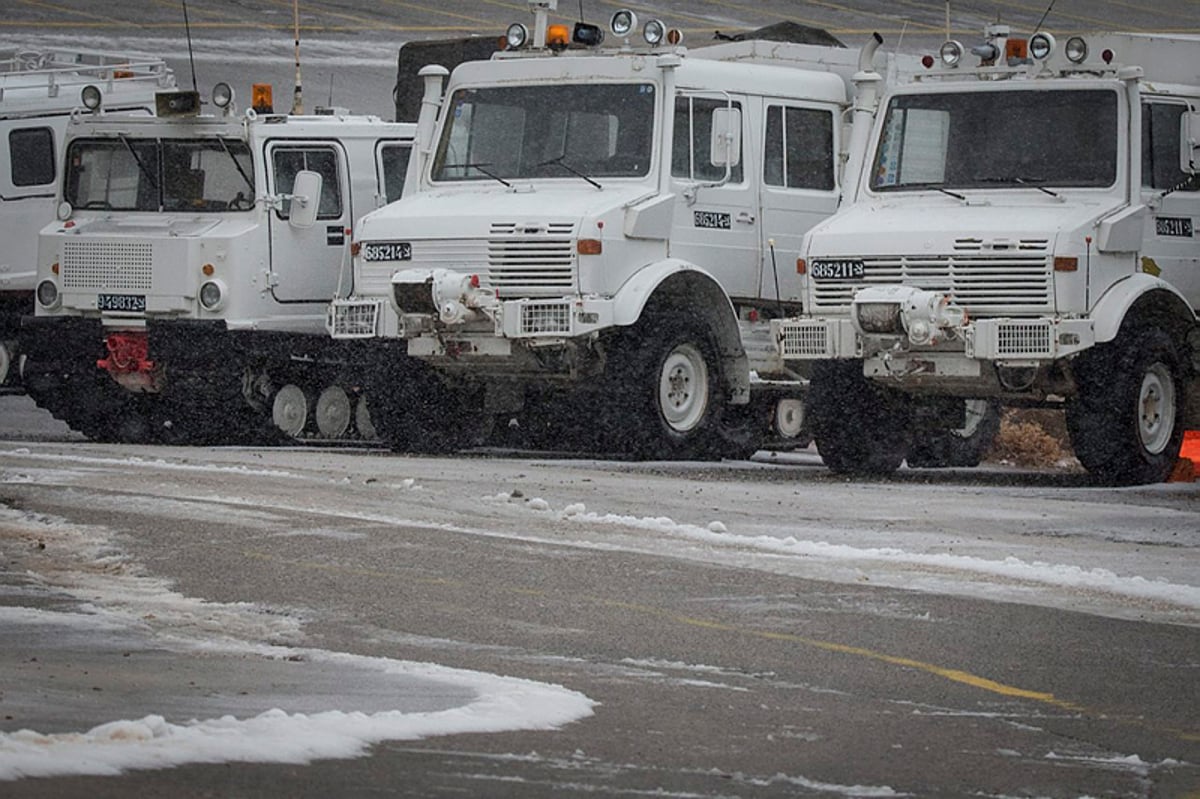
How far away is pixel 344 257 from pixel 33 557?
33.5ft

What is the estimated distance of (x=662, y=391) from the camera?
62.3ft

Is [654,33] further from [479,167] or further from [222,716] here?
[222,716]

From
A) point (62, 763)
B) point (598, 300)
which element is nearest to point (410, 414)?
point (598, 300)

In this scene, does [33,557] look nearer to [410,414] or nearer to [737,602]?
[737,602]

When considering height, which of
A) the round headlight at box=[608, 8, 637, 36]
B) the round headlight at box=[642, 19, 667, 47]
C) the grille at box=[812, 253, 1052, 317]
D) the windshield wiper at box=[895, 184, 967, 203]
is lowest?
the grille at box=[812, 253, 1052, 317]

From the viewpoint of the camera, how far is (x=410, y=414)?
19828mm

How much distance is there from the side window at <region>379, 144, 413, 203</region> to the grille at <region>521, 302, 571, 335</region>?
3911 mm

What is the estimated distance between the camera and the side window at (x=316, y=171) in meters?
21.2

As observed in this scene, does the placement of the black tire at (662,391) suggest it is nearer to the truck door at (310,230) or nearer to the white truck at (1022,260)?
the white truck at (1022,260)

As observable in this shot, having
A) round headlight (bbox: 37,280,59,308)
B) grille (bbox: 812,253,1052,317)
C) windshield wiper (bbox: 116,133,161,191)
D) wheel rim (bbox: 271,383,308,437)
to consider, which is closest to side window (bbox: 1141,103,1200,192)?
grille (bbox: 812,253,1052,317)

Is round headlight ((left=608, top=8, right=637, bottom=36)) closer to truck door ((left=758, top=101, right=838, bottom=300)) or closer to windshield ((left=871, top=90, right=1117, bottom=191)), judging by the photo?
truck door ((left=758, top=101, right=838, bottom=300))

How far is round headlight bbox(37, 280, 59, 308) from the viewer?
21.3m

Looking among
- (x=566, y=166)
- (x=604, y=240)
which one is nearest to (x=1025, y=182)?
(x=604, y=240)

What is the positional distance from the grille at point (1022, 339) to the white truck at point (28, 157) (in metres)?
9.57
